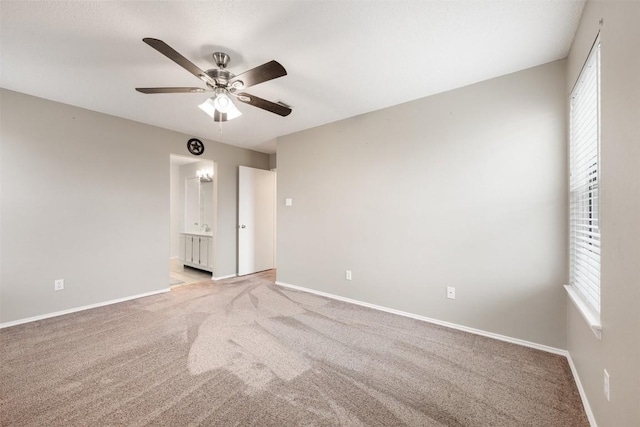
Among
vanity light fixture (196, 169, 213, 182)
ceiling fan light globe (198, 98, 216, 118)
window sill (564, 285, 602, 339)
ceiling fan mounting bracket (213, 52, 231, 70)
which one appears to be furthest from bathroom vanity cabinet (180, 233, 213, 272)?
window sill (564, 285, 602, 339)

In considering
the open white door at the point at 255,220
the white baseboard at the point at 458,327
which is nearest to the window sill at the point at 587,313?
the white baseboard at the point at 458,327

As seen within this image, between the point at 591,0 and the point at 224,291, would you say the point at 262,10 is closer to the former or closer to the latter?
the point at 591,0

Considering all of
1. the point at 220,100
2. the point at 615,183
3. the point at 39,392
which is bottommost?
the point at 39,392

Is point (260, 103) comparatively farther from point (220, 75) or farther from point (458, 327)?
point (458, 327)

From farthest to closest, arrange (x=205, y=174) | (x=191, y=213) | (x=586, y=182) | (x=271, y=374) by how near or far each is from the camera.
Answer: (x=191, y=213)
(x=205, y=174)
(x=271, y=374)
(x=586, y=182)

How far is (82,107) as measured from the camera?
10.6 ft

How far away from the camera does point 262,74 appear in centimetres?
184

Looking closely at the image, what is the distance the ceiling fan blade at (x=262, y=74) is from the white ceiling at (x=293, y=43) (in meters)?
0.31

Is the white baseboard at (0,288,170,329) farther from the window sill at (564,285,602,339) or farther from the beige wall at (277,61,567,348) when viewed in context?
the window sill at (564,285,602,339)

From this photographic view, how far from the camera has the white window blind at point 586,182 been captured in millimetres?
1588

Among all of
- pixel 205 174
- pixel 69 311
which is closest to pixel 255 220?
pixel 205 174

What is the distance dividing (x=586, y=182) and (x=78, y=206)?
5.03m

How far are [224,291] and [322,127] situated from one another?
2879 millimetres

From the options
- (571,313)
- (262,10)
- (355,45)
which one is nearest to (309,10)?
(262,10)
